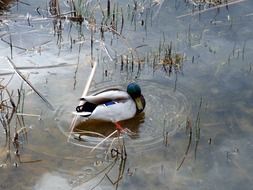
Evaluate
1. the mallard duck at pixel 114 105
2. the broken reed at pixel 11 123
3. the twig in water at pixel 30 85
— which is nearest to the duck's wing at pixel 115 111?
the mallard duck at pixel 114 105

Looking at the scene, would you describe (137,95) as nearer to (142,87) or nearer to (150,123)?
(150,123)

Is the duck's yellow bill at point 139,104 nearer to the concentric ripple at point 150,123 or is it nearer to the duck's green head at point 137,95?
the duck's green head at point 137,95

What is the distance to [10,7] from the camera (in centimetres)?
864

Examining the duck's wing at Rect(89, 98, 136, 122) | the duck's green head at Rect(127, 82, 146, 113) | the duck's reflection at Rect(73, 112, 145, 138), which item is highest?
the duck's green head at Rect(127, 82, 146, 113)

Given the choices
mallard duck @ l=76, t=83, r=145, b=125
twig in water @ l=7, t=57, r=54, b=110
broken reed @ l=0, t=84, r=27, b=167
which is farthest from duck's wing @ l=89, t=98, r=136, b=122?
broken reed @ l=0, t=84, r=27, b=167

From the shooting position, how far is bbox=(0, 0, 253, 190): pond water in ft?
17.8

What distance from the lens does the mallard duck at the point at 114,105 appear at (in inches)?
239

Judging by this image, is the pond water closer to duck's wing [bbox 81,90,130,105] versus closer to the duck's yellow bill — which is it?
the duck's yellow bill

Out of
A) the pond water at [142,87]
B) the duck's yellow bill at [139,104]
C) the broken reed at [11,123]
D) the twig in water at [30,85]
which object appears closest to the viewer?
the pond water at [142,87]

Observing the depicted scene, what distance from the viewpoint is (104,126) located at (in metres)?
6.21

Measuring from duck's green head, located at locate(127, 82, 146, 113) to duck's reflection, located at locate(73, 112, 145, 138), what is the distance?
12 cm

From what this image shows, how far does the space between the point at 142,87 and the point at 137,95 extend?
493mm

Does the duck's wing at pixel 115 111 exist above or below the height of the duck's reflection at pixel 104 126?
above

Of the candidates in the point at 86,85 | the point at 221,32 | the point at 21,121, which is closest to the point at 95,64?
the point at 86,85
